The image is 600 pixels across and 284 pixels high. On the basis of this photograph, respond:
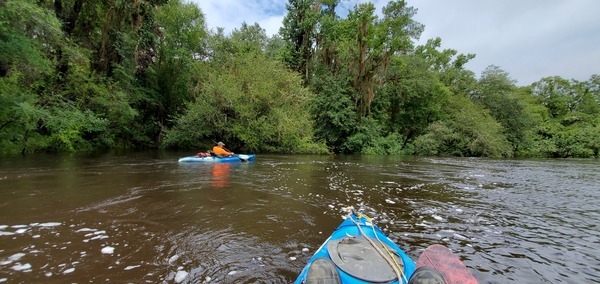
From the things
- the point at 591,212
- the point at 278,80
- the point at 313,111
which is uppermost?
the point at 278,80

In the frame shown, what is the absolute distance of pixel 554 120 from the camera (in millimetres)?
37125

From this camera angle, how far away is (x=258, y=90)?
69.0ft

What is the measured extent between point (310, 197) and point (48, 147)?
1912 cm

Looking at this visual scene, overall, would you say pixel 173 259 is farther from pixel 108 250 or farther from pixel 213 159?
pixel 213 159

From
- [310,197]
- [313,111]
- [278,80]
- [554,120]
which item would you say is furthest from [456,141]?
[310,197]

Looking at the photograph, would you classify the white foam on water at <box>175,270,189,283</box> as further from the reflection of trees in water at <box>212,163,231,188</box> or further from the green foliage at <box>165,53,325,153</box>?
the green foliage at <box>165,53,325,153</box>

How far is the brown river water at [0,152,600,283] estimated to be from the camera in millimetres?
3562

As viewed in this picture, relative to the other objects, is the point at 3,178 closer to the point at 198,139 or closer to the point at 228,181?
the point at 228,181

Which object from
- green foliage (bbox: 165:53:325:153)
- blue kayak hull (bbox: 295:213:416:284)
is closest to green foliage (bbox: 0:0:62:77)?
green foliage (bbox: 165:53:325:153)

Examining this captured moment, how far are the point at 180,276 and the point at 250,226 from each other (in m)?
1.88

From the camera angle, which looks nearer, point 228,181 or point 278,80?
point 228,181

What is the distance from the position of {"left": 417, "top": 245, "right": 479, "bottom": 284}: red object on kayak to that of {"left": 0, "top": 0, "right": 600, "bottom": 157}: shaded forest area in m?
14.8

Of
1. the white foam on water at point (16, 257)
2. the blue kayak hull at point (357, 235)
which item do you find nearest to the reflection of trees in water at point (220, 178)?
the white foam on water at point (16, 257)

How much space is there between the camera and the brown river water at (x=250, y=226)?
356cm
